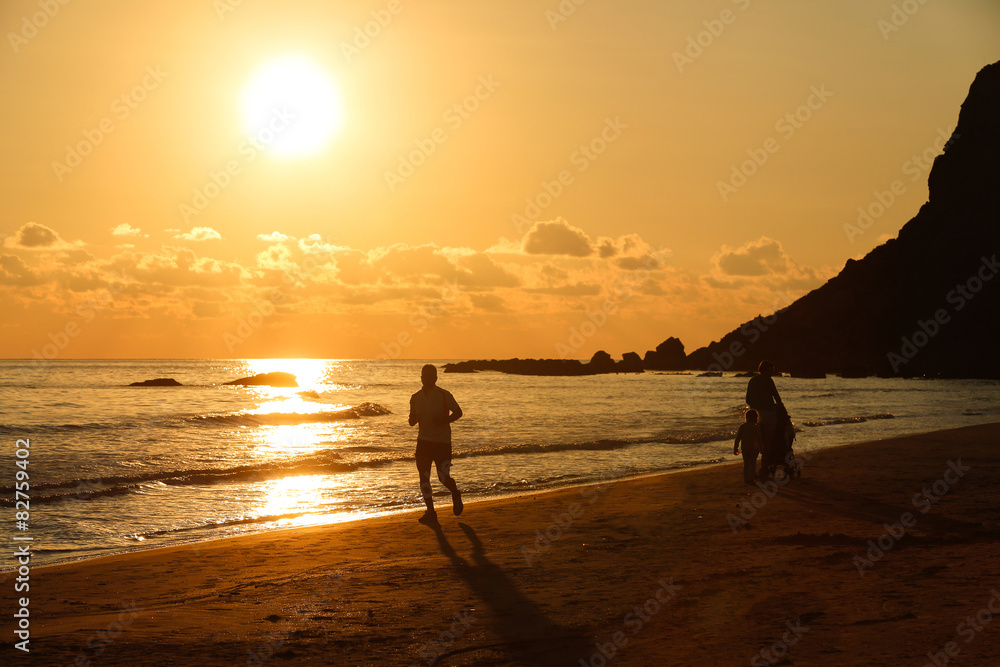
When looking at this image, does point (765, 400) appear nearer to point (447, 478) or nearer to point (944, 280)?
point (447, 478)

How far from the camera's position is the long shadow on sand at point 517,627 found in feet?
17.0

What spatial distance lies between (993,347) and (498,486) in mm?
87929

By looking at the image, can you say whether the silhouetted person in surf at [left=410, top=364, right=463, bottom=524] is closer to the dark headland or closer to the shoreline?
the shoreline

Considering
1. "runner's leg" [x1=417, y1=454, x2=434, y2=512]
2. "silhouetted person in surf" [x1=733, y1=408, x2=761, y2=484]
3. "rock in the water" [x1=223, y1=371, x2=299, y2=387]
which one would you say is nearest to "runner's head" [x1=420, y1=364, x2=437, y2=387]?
"runner's leg" [x1=417, y1=454, x2=434, y2=512]

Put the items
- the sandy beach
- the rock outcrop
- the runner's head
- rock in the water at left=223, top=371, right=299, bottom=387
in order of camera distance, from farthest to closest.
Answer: rock in the water at left=223, top=371, right=299, bottom=387 < the rock outcrop < the runner's head < the sandy beach

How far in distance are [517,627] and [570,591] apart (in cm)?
115

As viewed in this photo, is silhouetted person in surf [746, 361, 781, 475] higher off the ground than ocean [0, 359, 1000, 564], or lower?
higher

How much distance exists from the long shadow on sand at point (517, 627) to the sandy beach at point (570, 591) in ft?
0.08

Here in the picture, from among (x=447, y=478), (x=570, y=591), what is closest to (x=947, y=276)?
(x=447, y=478)

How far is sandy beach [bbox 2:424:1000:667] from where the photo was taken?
5195mm

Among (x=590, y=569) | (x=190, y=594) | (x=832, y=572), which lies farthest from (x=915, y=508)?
(x=190, y=594)

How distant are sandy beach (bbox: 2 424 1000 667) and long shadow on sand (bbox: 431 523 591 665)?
2cm

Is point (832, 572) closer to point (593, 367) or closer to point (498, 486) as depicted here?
point (498, 486)

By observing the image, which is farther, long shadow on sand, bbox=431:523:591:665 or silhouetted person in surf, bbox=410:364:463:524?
silhouetted person in surf, bbox=410:364:463:524
